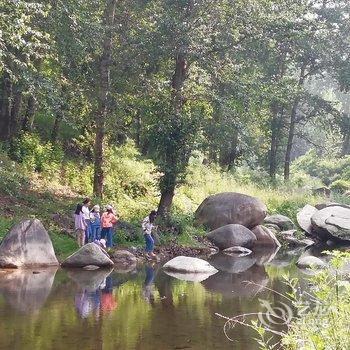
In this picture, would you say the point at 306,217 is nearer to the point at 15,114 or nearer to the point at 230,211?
the point at 230,211

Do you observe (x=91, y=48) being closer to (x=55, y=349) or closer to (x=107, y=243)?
(x=107, y=243)

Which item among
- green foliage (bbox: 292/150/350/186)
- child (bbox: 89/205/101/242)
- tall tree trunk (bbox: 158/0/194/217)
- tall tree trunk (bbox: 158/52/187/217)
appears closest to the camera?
child (bbox: 89/205/101/242)

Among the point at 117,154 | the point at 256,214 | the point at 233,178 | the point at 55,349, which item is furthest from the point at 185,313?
the point at 233,178

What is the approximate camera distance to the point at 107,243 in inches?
718

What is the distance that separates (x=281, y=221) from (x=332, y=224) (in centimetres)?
256

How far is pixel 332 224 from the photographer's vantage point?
2703 cm

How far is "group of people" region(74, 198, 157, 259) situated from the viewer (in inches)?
696

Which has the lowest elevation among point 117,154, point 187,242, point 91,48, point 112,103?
point 187,242

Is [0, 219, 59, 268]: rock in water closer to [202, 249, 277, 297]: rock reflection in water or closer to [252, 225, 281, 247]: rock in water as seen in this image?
[202, 249, 277, 297]: rock reflection in water

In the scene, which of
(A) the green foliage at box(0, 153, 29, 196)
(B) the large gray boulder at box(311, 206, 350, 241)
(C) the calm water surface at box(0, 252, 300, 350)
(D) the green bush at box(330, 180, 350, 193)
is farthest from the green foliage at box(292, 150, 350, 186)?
(C) the calm water surface at box(0, 252, 300, 350)

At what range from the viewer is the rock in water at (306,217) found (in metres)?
28.9

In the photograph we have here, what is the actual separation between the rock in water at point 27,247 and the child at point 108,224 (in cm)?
208

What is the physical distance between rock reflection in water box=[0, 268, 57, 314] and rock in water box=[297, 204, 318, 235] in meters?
16.6

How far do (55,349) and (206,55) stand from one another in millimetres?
15005
